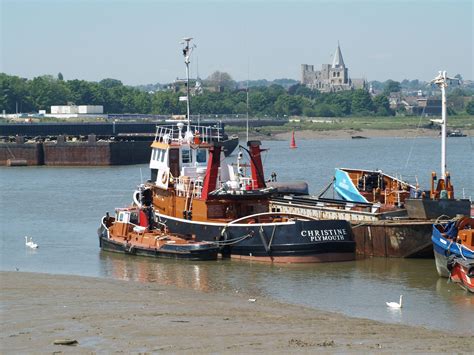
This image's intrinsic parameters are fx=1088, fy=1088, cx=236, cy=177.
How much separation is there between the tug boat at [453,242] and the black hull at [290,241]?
11.4 feet

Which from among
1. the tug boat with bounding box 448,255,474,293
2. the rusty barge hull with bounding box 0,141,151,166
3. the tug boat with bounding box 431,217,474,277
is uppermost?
the tug boat with bounding box 431,217,474,277

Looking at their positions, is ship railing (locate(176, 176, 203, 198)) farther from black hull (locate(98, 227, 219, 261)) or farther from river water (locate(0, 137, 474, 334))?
river water (locate(0, 137, 474, 334))

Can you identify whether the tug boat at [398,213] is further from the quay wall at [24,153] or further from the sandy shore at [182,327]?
the quay wall at [24,153]

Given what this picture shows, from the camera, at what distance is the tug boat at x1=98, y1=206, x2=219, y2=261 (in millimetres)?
32906

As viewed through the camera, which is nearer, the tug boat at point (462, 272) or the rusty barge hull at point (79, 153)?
the tug boat at point (462, 272)

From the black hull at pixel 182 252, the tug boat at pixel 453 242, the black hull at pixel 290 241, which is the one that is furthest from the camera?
the black hull at pixel 182 252

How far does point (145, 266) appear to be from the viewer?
107 feet

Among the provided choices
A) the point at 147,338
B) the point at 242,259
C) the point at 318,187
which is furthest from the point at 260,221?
the point at 318,187

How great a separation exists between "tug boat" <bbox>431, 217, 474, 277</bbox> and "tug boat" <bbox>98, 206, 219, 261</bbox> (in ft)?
23.7

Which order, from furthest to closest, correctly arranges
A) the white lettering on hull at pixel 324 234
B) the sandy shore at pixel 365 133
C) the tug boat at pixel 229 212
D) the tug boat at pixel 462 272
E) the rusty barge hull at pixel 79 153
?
the sandy shore at pixel 365 133, the rusty barge hull at pixel 79 153, the tug boat at pixel 229 212, the white lettering on hull at pixel 324 234, the tug boat at pixel 462 272

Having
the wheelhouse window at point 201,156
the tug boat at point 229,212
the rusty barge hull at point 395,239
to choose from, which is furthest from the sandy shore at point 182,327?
the wheelhouse window at point 201,156

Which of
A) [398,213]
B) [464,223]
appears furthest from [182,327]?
[398,213]

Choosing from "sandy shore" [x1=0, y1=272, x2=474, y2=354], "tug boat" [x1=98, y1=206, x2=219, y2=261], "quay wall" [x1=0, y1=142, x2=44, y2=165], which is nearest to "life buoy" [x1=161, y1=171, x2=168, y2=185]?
"tug boat" [x1=98, y1=206, x2=219, y2=261]

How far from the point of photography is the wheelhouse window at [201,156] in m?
37.6
